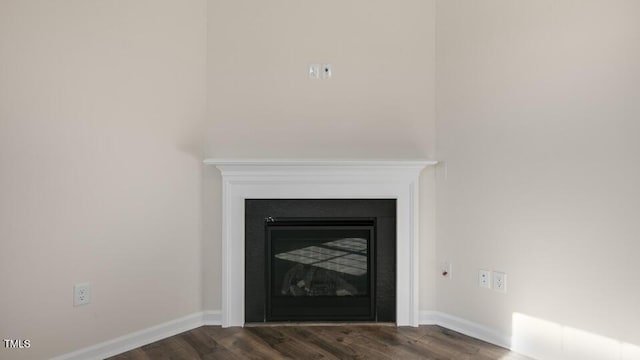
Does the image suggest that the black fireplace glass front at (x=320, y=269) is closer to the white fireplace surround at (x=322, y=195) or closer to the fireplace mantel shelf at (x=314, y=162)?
the white fireplace surround at (x=322, y=195)

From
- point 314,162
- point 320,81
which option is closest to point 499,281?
point 314,162

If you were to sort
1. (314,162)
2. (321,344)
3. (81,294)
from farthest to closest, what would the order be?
1. (314,162)
2. (321,344)
3. (81,294)

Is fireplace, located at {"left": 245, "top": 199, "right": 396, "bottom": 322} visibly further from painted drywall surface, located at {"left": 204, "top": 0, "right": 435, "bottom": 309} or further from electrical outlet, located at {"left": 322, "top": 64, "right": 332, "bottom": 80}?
electrical outlet, located at {"left": 322, "top": 64, "right": 332, "bottom": 80}

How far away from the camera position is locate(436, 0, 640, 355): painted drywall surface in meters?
1.67

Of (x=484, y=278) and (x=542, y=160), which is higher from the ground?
(x=542, y=160)

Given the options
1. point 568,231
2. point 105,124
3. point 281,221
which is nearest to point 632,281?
point 568,231

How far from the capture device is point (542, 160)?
1.94 meters

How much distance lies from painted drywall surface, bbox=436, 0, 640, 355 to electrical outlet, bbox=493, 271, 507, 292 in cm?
3

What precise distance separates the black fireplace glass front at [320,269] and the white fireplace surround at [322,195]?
0.19 metres

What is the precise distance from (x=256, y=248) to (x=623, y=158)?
2132 mm

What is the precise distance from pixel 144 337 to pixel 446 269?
2006mm

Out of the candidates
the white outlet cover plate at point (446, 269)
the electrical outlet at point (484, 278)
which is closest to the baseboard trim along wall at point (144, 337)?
the white outlet cover plate at point (446, 269)

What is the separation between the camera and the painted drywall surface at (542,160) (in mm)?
1670

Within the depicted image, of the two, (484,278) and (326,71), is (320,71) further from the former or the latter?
(484,278)
